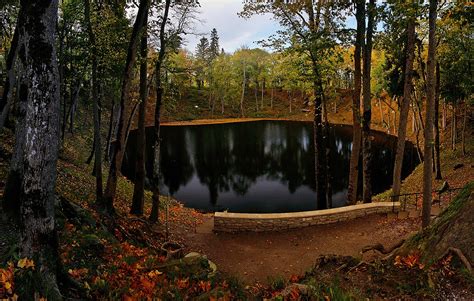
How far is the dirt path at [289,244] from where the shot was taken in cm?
977

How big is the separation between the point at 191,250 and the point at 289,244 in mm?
3330

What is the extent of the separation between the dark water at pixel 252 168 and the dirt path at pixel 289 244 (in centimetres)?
986

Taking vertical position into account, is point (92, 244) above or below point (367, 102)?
below

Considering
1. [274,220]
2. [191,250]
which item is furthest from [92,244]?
[274,220]

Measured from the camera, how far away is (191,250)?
445 inches

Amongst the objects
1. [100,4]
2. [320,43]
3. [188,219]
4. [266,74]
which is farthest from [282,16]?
[266,74]

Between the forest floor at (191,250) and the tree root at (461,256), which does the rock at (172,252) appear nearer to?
the forest floor at (191,250)

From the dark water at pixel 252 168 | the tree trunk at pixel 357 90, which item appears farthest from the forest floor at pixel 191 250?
the dark water at pixel 252 168

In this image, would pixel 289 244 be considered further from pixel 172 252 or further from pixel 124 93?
pixel 124 93

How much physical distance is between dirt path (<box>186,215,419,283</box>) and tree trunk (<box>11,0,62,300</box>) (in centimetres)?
572

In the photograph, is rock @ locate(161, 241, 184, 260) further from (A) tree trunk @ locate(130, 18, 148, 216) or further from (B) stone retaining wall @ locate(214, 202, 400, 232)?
(A) tree trunk @ locate(130, 18, 148, 216)

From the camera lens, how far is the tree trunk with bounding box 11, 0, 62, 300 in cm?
405

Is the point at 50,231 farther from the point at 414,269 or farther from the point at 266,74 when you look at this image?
the point at 266,74

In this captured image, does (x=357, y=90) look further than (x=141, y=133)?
Yes
